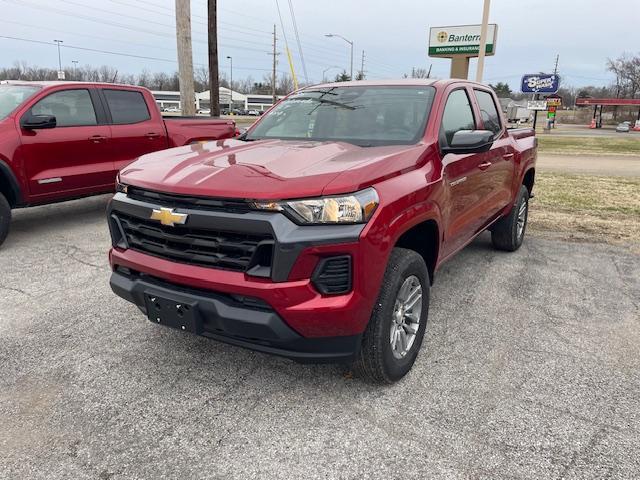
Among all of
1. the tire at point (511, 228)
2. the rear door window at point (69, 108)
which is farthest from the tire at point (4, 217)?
the tire at point (511, 228)

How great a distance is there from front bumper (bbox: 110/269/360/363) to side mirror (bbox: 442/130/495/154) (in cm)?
160

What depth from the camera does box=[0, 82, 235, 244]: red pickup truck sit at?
5902 mm

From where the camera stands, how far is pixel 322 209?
98.8 inches

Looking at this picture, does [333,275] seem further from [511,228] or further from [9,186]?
[9,186]

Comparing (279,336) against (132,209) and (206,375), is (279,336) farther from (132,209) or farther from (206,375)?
(132,209)

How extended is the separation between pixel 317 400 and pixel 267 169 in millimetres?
1348

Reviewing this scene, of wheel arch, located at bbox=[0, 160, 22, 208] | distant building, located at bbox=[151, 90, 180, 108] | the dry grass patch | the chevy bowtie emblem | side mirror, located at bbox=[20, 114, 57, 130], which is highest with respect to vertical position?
distant building, located at bbox=[151, 90, 180, 108]

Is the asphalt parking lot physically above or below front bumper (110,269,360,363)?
below

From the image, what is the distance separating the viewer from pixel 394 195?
2.79 m

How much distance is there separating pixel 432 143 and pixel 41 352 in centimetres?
301

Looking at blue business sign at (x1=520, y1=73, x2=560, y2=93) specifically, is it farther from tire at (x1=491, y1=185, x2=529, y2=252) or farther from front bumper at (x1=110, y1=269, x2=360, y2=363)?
front bumper at (x1=110, y1=269, x2=360, y2=363)

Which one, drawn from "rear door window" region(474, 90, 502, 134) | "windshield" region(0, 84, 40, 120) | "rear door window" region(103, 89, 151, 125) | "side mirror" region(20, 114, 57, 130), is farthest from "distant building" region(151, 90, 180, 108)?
"rear door window" region(474, 90, 502, 134)

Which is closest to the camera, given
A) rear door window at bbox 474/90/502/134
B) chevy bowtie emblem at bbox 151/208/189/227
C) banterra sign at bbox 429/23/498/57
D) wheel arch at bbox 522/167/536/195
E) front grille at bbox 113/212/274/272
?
front grille at bbox 113/212/274/272

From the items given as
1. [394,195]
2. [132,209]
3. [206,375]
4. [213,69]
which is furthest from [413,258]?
[213,69]
